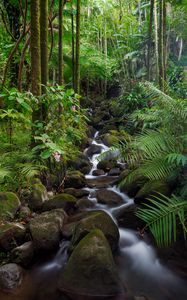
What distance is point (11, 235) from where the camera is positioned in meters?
3.50

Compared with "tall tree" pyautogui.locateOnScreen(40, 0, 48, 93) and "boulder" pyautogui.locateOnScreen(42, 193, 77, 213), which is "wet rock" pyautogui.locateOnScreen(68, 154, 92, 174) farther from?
"tall tree" pyautogui.locateOnScreen(40, 0, 48, 93)

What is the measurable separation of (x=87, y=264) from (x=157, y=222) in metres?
0.92

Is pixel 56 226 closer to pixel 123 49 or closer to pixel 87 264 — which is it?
pixel 87 264

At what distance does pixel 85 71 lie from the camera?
46.5ft

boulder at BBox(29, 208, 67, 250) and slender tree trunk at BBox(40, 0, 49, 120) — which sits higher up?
slender tree trunk at BBox(40, 0, 49, 120)

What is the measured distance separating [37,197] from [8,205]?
2.04 feet

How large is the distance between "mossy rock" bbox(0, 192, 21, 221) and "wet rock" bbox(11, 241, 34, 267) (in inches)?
27.3

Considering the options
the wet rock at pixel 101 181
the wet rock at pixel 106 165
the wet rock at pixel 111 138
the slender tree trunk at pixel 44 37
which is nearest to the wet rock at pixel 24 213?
the wet rock at pixel 101 181

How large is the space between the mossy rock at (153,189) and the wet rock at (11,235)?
1983mm

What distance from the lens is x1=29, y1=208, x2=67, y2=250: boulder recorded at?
352 cm

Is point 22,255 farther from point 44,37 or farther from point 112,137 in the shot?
point 112,137

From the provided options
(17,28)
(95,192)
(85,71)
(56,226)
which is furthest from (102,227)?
(85,71)

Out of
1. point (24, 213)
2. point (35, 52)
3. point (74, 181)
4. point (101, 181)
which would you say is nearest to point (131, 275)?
point (24, 213)

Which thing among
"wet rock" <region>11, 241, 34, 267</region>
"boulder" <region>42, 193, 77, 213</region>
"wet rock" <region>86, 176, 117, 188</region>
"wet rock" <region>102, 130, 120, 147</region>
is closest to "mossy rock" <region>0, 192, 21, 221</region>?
"boulder" <region>42, 193, 77, 213</region>
